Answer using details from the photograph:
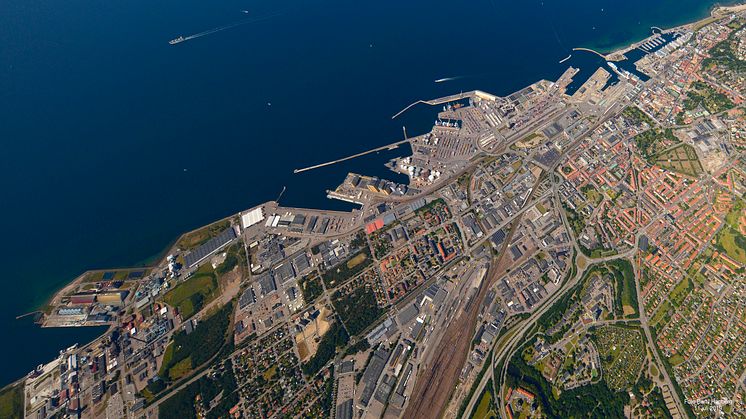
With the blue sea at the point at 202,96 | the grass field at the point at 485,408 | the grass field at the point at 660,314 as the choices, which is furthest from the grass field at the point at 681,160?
the grass field at the point at 485,408

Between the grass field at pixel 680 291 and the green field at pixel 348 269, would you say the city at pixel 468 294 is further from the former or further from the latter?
the green field at pixel 348 269

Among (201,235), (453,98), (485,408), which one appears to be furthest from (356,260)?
(453,98)

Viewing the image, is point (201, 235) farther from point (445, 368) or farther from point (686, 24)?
point (686, 24)

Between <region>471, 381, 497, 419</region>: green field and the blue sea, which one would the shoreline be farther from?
<region>471, 381, 497, 419</region>: green field

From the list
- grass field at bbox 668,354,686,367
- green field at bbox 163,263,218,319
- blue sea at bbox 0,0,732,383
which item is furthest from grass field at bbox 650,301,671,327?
green field at bbox 163,263,218,319

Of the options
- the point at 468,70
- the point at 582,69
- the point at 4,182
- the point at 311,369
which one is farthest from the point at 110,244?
the point at 582,69

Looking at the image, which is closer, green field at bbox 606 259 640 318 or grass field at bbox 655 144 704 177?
green field at bbox 606 259 640 318

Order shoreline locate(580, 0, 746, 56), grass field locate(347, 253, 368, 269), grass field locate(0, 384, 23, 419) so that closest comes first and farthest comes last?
1. grass field locate(0, 384, 23, 419)
2. grass field locate(347, 253, 368, 269)
3. shoreline locate(580, 0, 746, 56)

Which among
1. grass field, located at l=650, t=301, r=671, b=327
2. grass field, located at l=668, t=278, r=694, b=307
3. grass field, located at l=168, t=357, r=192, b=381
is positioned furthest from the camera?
grass field, located at l=668, t=278, r=694, b=307
